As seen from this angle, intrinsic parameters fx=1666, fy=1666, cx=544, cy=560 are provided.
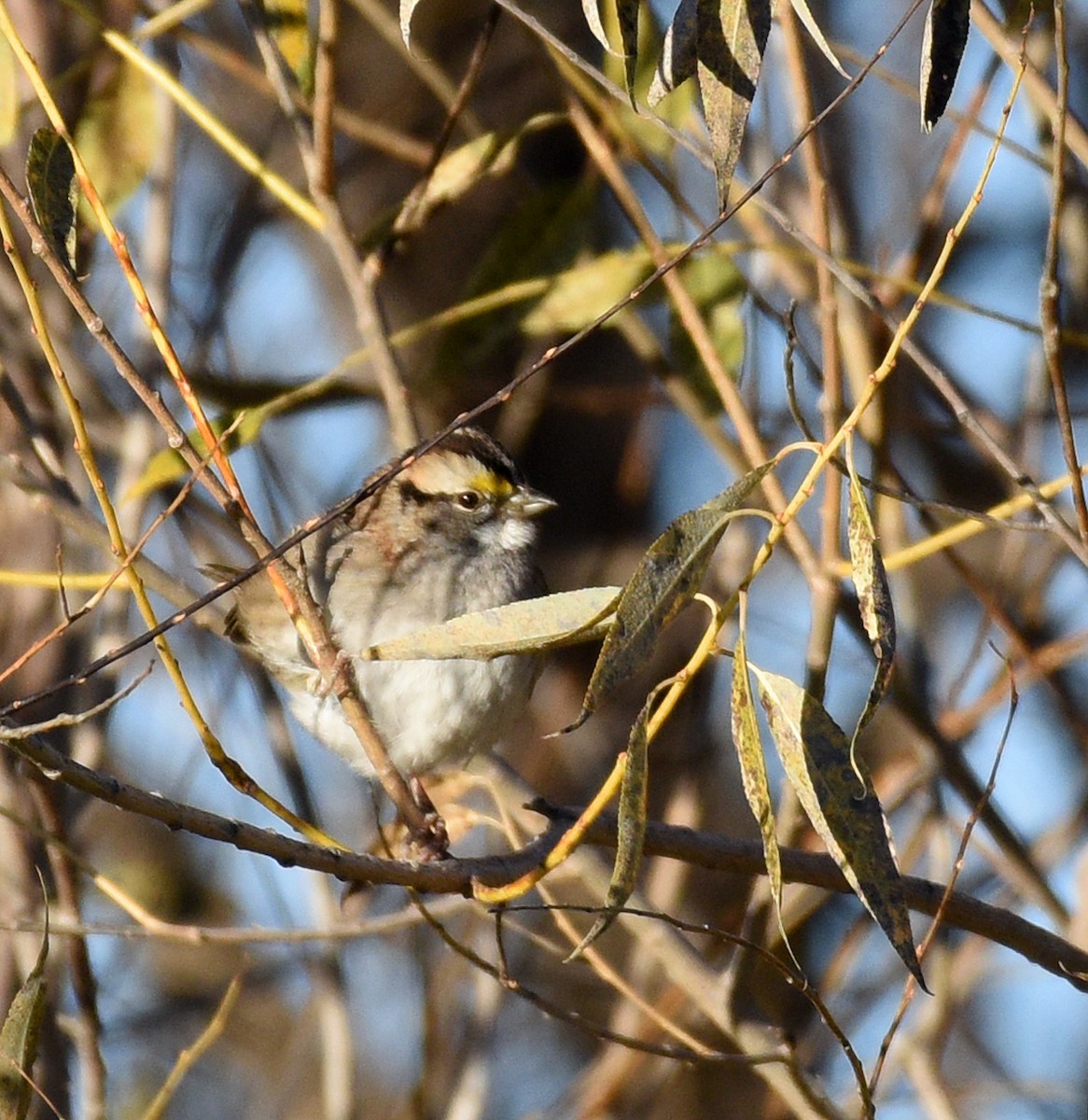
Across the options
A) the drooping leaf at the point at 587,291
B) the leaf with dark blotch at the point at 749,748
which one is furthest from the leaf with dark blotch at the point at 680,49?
the drooping leaf at the point at 587,291

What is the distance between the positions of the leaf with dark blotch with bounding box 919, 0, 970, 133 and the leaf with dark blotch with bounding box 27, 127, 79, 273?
1.06 meters

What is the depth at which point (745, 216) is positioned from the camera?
11.1 feet

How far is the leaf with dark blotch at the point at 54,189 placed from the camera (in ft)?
6.89

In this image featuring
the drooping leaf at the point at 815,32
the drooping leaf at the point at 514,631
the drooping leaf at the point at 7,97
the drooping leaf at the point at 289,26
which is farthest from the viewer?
the drooping leaf at the point at 289,26

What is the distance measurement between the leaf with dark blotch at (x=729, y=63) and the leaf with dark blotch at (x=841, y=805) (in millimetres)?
619

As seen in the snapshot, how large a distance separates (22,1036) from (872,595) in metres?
1.22

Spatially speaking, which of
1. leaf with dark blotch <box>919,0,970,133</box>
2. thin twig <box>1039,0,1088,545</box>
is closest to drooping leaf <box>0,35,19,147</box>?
leaf with dark blotch <box>919,0,970,133</box>

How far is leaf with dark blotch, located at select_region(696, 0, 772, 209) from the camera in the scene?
6.28 ft

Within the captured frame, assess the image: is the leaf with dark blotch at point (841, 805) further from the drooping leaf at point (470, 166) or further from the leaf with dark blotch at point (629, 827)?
the drooping leaf at point (470, 166)

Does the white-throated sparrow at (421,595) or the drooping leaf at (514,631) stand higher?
the white-throated sparrow at (421,595)

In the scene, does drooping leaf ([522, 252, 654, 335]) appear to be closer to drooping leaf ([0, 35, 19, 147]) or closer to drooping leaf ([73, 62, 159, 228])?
drooping leaf ([73, 62, 159, 228])

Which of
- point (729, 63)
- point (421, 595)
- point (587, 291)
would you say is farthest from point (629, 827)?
point (587, 291)

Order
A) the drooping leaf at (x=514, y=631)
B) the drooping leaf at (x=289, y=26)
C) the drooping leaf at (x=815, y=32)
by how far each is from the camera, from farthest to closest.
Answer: the drooping leaf at (x=289, y=26) → the drooping leaf at (x=815, y=32) → the drooping leaf at (x=514, y=631)

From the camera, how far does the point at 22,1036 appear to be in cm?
211
